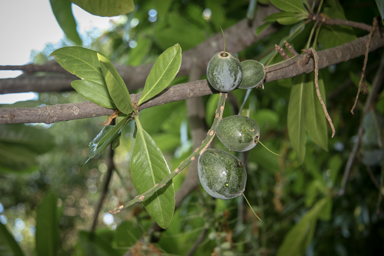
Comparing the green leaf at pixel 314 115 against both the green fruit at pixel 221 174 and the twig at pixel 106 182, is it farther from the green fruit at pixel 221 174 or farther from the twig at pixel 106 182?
the twig at pixel 106 182

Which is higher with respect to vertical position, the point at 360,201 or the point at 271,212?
the point at 360,201

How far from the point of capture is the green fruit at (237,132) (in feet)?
1.41

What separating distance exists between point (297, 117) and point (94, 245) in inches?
36.5

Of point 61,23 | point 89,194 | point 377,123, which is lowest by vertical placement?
point 89,194

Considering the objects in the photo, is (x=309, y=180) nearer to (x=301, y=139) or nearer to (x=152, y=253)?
(x=301, y=139)

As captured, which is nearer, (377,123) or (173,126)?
(377,123)

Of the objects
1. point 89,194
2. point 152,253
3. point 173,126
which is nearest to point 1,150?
A: point 173,126

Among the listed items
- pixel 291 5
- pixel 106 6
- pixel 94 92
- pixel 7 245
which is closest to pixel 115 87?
pixel 94 92

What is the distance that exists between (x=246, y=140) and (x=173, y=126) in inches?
49.2

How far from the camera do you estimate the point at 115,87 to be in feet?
1.41

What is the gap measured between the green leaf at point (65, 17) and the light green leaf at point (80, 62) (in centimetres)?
55

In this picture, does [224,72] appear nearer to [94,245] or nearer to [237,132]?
[237,132]

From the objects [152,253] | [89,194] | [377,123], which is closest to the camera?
[152,253]

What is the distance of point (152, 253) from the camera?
30.9 inches
